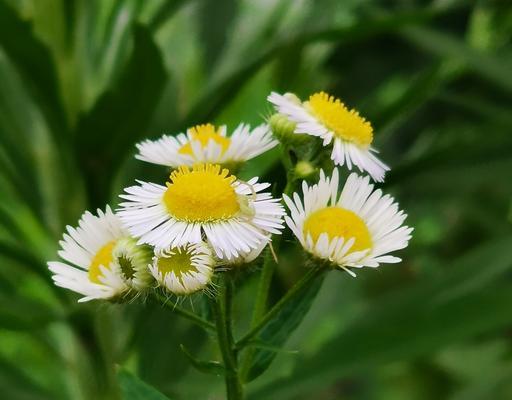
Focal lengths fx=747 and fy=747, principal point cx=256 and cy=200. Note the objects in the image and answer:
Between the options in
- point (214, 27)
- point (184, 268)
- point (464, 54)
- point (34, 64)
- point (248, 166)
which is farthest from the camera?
point (214, 27)

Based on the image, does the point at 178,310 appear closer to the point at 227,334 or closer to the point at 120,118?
the point at 227,334

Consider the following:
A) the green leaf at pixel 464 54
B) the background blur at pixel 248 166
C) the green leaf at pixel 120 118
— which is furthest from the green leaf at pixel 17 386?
the green leaf at pixel 464 54

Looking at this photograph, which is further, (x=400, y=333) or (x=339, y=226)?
(x=400, y=333)

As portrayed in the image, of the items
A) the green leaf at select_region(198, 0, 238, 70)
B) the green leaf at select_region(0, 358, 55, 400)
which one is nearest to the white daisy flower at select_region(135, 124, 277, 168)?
the green leaf at select_region(0, 358, 55, 400)

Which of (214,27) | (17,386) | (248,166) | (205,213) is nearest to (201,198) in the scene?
(205,213)

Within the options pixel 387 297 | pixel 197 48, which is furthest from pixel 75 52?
pixel 387 297

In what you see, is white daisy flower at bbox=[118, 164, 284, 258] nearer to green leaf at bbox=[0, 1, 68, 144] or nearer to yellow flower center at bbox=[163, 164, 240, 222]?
yellow flower center at bbox=[163, 164, 240, 222]

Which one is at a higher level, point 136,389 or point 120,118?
point 120,118
